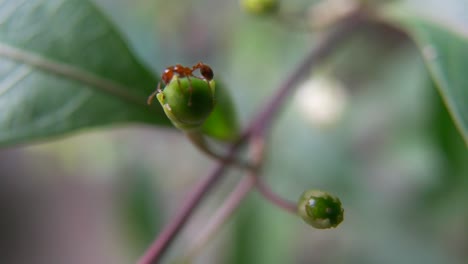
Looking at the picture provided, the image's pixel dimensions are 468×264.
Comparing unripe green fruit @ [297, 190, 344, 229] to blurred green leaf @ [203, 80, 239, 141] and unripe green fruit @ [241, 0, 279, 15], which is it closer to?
blurred green leaf @ [203, 80, 239, 141]

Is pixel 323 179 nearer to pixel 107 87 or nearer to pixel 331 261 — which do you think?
pixel 331 261

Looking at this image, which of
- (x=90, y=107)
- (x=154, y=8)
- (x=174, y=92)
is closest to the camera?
(x=174, y=92)

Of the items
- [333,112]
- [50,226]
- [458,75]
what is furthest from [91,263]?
[458,75]

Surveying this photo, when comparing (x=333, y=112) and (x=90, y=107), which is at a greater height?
(x=333, y=112)

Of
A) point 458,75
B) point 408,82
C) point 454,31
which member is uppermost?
point 408,82

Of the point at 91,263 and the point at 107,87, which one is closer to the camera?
the point at 107,87

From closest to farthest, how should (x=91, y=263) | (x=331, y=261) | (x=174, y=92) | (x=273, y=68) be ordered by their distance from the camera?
(x=174, y=92)
(x=273, y=68)
(x=331, y=261)
(x=91, y=263)

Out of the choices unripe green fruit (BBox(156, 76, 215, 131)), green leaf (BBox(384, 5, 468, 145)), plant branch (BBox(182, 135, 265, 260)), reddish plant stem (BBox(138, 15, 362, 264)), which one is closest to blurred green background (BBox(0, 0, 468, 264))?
reddish plant stem (BBox(138, 15, 362, 264))
